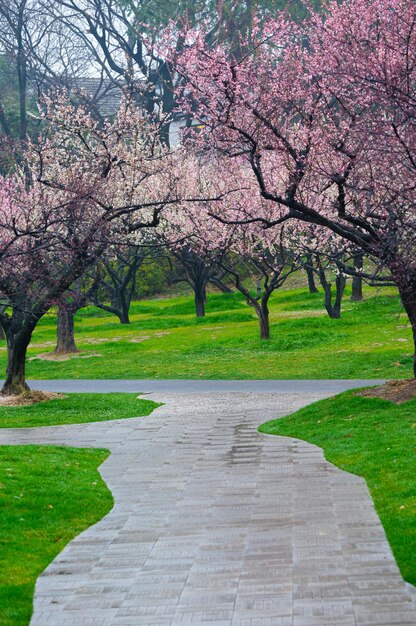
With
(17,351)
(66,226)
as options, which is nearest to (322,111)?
(66,226)

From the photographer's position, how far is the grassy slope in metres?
19.1

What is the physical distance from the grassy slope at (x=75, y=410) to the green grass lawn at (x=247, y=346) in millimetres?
5856

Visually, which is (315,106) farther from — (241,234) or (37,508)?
(241,234)

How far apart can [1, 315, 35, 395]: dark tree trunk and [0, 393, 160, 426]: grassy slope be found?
1281 millimetres

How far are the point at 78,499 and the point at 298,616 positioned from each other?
482 centimetres

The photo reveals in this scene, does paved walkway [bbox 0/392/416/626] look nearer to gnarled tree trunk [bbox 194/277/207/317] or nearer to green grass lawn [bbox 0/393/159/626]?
green grass lawn [bbox 0/393/159/626]

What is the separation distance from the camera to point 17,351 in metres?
22.4

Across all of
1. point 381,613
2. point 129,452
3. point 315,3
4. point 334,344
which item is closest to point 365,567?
point 381,613

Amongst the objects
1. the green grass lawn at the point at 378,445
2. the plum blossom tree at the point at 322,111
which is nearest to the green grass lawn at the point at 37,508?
the green grass lawn at the point at 378,445

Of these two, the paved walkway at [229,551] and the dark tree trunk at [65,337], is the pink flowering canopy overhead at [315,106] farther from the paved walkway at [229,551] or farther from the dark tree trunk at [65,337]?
the dark tree trunk at [65,337]

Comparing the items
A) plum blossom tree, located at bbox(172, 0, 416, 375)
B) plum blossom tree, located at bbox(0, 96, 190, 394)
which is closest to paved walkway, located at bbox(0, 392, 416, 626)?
plum blossom tree, located at bbox(172, 0, 416, 375)

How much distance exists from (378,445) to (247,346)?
18.8 meters

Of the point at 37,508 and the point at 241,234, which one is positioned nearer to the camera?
the point at 37,508

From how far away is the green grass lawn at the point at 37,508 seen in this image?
24.4 feet
